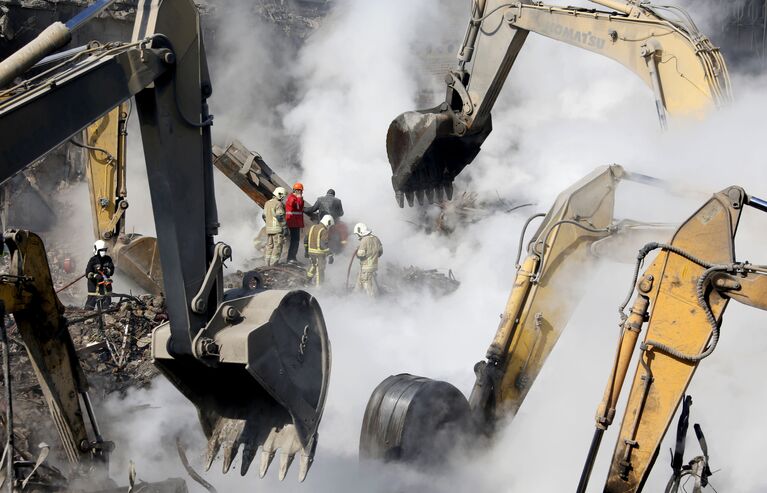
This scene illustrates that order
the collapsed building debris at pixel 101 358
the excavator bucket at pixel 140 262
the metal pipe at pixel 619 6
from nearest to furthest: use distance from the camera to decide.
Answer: the metal pipe at pixel 619 6 < the collapsed building debris at pixel 101 358 < the excavator bucket at pixel 140 262

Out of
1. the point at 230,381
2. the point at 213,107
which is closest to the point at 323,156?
the point at 213,107

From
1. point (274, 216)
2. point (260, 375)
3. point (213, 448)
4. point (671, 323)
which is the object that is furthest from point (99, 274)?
point (671, 323)

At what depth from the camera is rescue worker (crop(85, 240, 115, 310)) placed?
12500 mm

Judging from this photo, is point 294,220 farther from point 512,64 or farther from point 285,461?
point 285,461

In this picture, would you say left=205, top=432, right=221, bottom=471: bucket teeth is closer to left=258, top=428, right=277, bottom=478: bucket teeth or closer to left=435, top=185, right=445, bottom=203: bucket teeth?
left=258, top=428, right=277, bottom=478: bucket teeth

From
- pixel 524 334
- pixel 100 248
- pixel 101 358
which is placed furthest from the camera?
pixel 100 248

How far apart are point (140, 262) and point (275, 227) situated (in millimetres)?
2699

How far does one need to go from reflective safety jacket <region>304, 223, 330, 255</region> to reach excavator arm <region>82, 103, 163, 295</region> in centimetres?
252

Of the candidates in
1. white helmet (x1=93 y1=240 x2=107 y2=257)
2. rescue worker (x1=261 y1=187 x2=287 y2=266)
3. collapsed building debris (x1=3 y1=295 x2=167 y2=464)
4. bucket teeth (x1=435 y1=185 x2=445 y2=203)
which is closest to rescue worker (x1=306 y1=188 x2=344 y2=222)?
rescue worker (x1=261 y1=187 x2=287 y2=266)

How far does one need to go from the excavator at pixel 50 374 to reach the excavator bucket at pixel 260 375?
100 cm

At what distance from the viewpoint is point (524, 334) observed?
23.1ft

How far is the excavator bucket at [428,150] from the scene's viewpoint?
26.4ft

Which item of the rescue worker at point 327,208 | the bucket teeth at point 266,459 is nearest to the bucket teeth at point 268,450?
the bucket teeth at point 266,459

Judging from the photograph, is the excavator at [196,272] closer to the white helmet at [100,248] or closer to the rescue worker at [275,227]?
the white helmet at [100,248]
